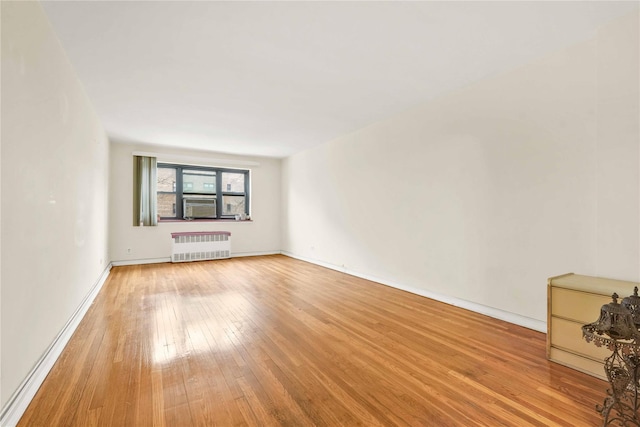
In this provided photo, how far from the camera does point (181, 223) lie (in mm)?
6789

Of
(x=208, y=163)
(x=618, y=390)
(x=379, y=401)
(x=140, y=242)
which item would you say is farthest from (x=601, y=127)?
(x=140, y=242)

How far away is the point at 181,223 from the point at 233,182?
5.50ft

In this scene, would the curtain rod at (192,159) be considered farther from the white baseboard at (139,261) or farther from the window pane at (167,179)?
the white baseboard at (139,261)

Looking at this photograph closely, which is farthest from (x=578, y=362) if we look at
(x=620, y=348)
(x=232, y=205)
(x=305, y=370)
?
(x=232, y=205)

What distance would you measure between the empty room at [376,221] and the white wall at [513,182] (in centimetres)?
2

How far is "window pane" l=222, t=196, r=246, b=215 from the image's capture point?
7568 millimetres

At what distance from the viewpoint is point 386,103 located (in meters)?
3.96

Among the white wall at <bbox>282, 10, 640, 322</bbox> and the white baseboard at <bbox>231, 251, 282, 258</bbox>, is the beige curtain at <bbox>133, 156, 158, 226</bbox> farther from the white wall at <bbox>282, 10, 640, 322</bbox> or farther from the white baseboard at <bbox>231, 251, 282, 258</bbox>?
the white wall at <bbox>282, 10, 640, 322</bbox>

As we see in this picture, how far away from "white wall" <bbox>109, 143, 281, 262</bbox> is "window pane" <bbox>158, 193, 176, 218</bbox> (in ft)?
1.27

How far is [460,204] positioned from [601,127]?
141 cm

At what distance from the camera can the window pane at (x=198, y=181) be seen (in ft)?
23.1

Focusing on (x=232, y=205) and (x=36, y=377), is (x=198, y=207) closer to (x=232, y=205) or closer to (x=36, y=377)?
→ (x=232, y=205)

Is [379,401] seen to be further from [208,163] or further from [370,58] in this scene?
[208,163]

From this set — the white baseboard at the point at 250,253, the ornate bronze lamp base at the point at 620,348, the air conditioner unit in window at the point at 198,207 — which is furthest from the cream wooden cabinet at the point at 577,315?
the air conditioner unit in window at the point at 198,207
